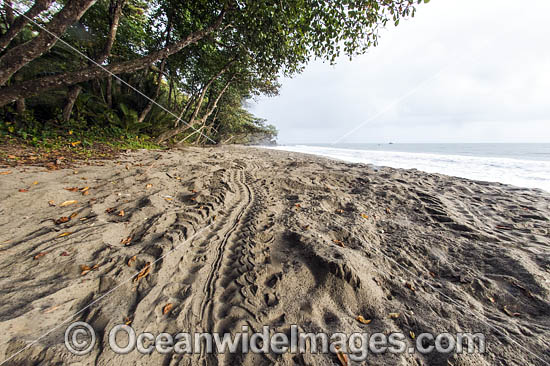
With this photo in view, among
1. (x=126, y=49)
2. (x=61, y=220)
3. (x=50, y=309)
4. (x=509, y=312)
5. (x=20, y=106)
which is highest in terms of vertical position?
(x=126, y=49)

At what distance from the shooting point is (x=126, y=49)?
289 inches

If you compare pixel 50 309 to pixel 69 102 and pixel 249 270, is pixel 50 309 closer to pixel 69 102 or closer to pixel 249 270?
pixel 249 270

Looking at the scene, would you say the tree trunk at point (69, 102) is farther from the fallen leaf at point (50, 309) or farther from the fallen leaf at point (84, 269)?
the fallen leaf at point (50, 309)

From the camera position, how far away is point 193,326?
1.25 metres

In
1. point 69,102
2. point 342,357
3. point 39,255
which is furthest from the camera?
point 69,102

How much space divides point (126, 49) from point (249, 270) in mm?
10056

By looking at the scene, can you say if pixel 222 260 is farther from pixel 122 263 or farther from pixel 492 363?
pixel 492 363

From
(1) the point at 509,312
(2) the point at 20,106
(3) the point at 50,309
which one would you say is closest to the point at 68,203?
(3) the point at 50,309

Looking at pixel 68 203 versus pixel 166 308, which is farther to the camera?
pixel 68 203

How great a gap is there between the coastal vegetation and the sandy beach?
233 cm

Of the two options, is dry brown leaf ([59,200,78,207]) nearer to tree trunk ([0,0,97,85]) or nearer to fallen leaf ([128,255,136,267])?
fallen leaf ([128,255,136,267])

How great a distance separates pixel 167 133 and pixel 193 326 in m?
8.60

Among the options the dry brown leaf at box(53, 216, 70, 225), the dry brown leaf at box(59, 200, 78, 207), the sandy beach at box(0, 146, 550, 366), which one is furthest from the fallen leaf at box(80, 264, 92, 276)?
the dry brown leaf at box(59, 200, 78, 207)

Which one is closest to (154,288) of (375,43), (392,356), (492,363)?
(392,356)
